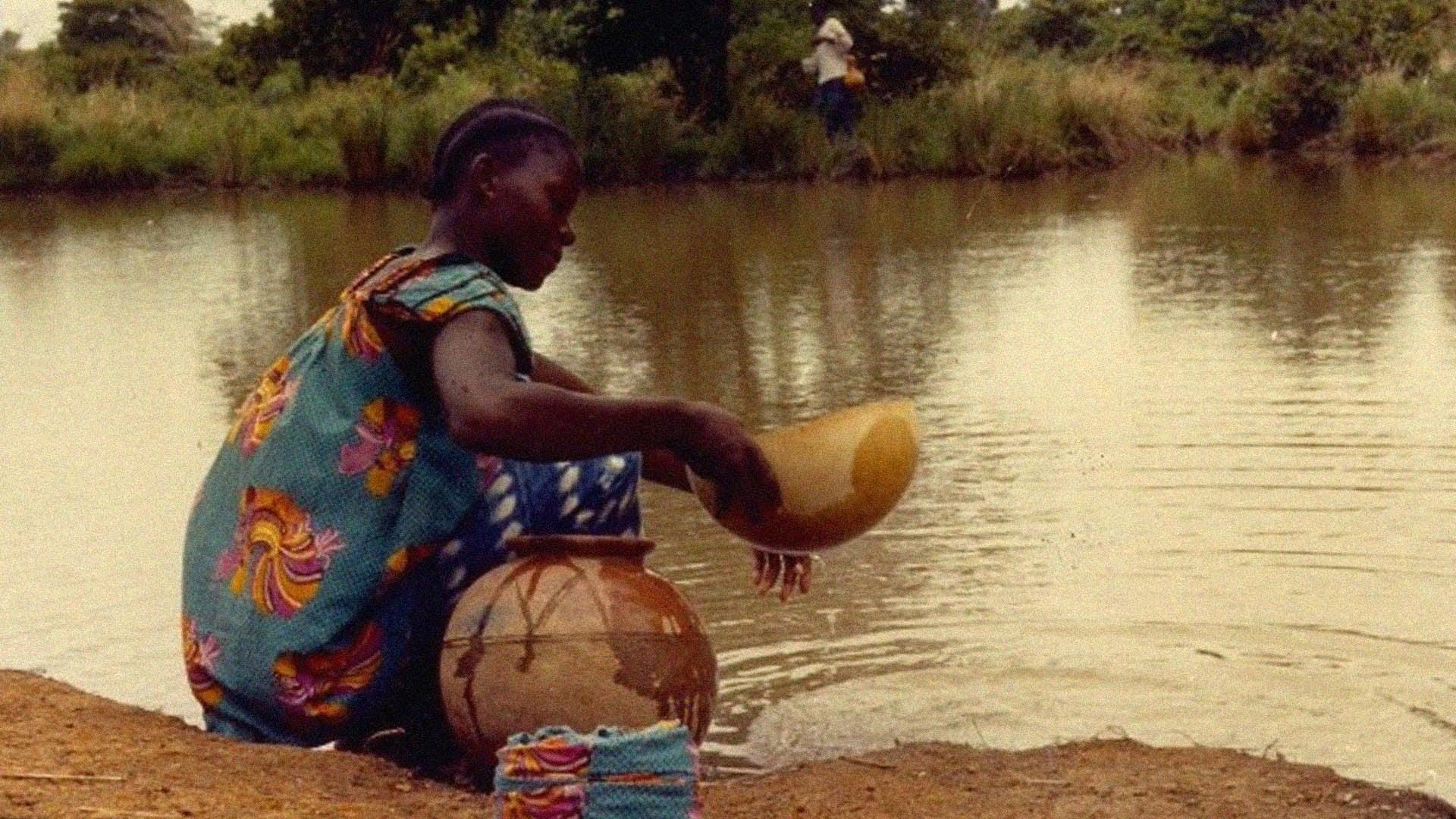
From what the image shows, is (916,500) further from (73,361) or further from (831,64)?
(831,64)

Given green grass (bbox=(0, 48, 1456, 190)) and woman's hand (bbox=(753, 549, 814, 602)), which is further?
green grass (bbox=(0, 48, 1456, 190))

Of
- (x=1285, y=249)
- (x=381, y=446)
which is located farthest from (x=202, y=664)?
(x=1285, y=249)

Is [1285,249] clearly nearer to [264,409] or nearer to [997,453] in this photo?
[997,453]

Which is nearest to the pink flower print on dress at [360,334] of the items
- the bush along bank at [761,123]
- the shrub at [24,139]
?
the bush along bank at [761,123]

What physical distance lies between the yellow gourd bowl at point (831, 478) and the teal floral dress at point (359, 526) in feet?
0.96

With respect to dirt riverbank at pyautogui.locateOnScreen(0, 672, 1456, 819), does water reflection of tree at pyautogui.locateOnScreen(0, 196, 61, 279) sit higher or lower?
lower

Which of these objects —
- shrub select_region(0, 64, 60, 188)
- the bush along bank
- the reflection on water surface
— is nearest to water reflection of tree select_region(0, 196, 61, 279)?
the reflection on water surface

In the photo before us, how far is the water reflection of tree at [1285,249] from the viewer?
11.4 m

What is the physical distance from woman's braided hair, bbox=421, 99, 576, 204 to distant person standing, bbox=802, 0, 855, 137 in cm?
1887

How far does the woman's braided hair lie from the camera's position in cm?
464

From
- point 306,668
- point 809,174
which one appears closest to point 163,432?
point 306,668

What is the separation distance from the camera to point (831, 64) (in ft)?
77.2

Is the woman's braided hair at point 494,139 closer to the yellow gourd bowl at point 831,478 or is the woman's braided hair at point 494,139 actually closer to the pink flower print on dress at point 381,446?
the pink flower print on dress at point 381,446

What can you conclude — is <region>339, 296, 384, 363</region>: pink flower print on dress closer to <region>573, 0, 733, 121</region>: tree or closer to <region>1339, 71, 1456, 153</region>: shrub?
<region>1339, 71, 1456, 153</region>: shrub
